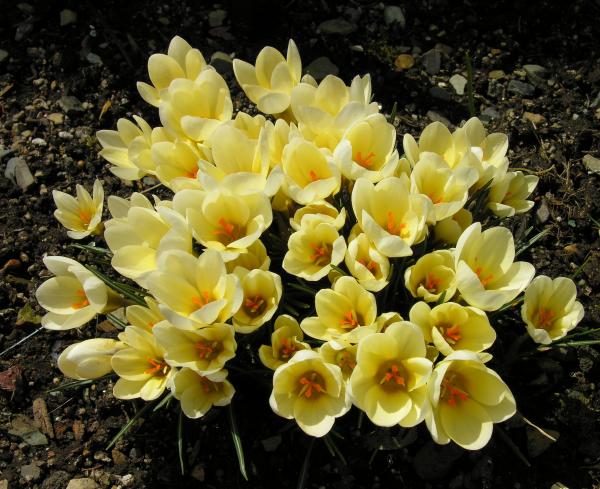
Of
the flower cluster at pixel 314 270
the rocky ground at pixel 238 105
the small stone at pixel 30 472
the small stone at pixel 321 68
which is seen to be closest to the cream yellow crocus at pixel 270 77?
the flower cluster at pixel 314 270

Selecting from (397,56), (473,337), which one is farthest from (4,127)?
(473,337)

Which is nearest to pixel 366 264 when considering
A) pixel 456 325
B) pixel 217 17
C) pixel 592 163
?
pixel 456 325

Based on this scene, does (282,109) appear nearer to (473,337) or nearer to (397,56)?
(473,337)

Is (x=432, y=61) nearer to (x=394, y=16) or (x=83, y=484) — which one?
(x=394, y=16)

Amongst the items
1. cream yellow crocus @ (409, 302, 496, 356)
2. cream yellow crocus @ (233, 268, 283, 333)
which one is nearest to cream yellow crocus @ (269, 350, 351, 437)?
cream yellow crocus @ (233, 268, 283, 333)

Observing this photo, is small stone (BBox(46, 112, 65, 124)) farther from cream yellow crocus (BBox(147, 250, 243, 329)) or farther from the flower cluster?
cream yellow crocus (BBox(147, 250, 243, 329))
